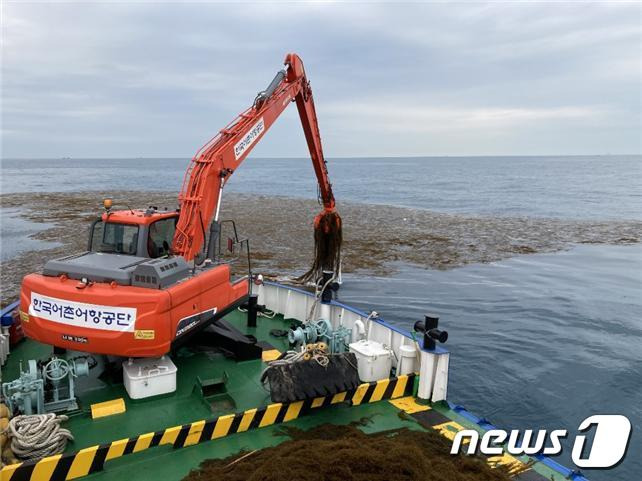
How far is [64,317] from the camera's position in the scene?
662 centimetres

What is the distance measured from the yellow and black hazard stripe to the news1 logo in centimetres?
148

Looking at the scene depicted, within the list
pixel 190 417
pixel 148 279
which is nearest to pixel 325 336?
pixel 190 417

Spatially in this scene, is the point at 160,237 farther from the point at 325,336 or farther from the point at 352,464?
the point at 352,464

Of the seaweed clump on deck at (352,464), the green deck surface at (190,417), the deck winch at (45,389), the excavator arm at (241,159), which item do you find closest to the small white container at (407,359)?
the green deck surface at (190,417)

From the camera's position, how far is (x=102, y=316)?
650 centimetres

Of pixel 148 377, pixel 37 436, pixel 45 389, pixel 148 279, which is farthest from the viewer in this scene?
pixel 148 377

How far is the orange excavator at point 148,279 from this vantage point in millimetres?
6535

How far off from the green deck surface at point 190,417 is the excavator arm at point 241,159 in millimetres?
2171

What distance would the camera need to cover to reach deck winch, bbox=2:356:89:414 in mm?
6395

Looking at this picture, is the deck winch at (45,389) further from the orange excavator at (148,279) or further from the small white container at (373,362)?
the small white container at (373,362)

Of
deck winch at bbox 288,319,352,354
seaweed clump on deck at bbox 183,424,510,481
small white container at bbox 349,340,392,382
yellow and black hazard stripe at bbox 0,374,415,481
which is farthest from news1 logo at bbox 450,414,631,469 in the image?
deck winch at bbox 288,319,352,354

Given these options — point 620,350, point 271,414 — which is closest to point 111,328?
point 271,414

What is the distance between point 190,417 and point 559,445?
5189 mm

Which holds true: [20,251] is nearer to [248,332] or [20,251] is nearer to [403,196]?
[248,332]
